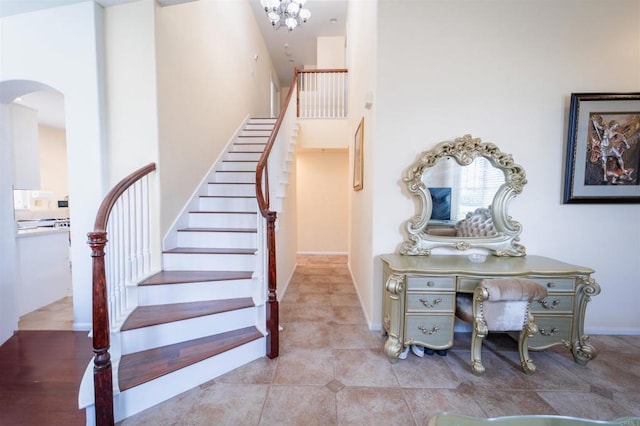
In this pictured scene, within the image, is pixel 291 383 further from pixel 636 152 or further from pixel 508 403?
pixel 636 152

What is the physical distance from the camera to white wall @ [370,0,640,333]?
7.93 ft

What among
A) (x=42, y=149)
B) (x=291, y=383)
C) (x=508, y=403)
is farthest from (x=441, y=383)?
(x=42, y=149)

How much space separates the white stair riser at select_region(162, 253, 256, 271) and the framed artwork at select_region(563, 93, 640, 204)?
3169mm

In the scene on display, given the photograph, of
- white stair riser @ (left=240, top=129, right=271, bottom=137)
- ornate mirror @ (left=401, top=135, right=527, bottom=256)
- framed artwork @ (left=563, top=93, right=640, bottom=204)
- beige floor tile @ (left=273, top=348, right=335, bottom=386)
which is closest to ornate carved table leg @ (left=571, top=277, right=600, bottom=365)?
ornate mirror @ (left=401, top=135, right=527, bottom=256)

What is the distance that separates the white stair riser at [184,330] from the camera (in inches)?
74.4

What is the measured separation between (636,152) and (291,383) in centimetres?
362

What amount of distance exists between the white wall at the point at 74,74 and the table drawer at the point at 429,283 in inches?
109

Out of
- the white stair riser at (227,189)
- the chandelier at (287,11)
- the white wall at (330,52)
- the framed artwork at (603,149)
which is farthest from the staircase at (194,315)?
the white wall at (330,52)

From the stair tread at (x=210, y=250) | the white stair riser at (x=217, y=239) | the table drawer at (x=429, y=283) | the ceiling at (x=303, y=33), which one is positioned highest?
the ceiling at (x=303, y=33)

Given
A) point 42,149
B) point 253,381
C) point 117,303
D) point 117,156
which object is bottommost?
point 253,381

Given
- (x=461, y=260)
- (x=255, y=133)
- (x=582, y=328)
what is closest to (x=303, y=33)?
(x=255, y=133)

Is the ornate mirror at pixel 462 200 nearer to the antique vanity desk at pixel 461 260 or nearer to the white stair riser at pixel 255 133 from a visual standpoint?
the antique vanity desk at pixel 461 260

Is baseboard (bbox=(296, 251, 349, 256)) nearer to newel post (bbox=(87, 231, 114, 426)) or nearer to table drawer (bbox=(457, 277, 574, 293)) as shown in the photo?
table drawer (bbox=(457, 277, 574, 293))

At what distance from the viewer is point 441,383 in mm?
1893
